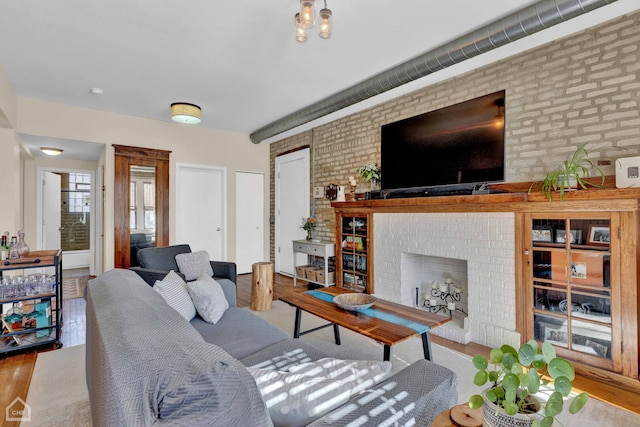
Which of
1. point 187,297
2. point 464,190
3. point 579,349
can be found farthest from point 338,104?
point 579,349

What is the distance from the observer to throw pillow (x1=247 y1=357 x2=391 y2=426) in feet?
3.14

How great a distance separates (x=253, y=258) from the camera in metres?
6.23

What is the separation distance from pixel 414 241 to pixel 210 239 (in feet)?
12.5

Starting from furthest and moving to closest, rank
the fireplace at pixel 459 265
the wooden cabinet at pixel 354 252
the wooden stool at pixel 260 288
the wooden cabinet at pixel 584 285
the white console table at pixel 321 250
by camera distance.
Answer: the white console table at pixel 321 250 → the wooden cabinet at pixel 354 252 → the wooden stool at pixel 260 288 → the fireplace at pixel 459 265 → the wooden cabinet at pixel 584 285

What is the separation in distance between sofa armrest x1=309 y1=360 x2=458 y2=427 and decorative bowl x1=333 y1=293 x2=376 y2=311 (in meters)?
1.05

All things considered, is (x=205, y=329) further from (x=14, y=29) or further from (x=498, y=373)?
(x=14, y=29)

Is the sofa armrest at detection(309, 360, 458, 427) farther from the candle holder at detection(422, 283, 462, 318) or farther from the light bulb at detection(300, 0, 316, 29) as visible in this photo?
the candle holder at detection(422, 283, 462, 318)

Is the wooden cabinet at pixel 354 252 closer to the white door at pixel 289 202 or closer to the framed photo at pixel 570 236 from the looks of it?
the white door at pixel 289 202

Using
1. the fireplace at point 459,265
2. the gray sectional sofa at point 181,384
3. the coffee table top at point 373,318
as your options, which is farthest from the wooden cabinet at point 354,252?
the gray sectional sofa at point 181,384

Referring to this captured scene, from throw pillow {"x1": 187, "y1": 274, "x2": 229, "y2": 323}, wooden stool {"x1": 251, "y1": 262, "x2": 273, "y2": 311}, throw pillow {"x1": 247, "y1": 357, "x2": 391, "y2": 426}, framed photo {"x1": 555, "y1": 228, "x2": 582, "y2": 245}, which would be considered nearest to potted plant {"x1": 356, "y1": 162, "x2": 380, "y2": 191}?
wooden stool {"x1": 251, "y1": 262, "x2": 273, "y2": 311}

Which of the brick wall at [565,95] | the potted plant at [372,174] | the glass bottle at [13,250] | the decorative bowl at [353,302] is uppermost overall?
the brick wall at [565,95]

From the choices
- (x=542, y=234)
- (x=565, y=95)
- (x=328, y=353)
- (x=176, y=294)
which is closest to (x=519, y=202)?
(x=542, y=234)

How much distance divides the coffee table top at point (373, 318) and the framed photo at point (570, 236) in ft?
3.67

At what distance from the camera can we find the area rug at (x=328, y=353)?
Answer: 183 cm
